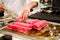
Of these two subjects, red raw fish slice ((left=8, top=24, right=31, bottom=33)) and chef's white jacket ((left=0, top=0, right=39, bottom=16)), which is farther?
chef's white jacket ((left=0, top=0, right=39, bottom=16))

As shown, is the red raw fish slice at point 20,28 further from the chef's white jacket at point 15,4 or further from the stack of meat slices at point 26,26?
the chef's white jacket at point 15,4

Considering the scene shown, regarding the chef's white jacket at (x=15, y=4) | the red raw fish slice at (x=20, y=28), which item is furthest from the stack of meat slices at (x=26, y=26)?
the chef's white jacket at (x=15, y=4)

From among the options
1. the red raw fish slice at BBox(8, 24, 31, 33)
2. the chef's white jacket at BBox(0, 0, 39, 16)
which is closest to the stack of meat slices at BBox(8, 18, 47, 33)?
the red raw fish slice at BBox(8, 24, 31, 33)

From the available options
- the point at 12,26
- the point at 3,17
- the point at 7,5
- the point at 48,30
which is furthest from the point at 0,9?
the point at 48,30

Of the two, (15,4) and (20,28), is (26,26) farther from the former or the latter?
(15,4)

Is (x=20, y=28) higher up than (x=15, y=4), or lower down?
lower down

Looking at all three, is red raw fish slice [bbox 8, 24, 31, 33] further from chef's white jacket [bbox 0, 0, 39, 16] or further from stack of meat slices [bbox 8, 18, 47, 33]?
chef's white jacket [bbox 0, 0, 39, 16]

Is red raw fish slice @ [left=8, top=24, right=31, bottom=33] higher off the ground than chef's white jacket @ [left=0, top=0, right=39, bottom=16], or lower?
→ lower

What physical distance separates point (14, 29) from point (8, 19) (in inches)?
9.0

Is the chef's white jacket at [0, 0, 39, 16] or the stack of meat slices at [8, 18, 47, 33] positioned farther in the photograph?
the chef's white jacket at [0, 0, 39, 16]

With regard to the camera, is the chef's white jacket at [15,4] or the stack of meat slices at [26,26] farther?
the chef's white jacket at [15,4]

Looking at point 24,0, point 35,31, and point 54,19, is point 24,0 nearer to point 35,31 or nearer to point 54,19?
point 54,19

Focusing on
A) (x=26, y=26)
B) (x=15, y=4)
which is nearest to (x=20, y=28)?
(x=26, y=26)

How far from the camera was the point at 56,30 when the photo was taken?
1045 mm
